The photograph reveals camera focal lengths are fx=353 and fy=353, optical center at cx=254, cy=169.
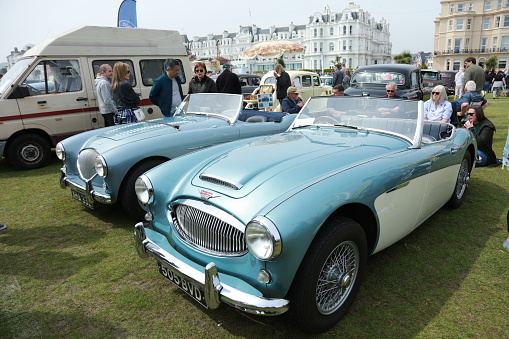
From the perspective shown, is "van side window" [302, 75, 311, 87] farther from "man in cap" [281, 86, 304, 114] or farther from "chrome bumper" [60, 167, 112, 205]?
"chrome bumper" [60, 167, 112, 205]

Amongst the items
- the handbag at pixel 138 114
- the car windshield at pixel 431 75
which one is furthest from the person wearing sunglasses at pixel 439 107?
the car windshield at pixel 431 75

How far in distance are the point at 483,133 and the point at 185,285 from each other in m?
6.27

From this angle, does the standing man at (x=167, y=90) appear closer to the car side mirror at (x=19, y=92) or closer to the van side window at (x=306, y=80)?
the car side mirror at (x=19, y=92)

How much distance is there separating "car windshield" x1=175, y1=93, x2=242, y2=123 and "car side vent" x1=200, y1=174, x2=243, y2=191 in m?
2.57

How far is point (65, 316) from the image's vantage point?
2703mm

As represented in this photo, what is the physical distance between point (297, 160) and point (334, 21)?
12646cm

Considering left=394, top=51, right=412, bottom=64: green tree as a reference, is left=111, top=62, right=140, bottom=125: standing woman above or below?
below

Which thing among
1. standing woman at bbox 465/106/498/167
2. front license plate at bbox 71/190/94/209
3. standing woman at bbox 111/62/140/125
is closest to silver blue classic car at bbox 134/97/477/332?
front license plate at bbox 71/190/94/209

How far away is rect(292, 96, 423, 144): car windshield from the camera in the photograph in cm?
359

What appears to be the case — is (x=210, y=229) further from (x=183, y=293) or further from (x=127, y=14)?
(x=127, y=14)

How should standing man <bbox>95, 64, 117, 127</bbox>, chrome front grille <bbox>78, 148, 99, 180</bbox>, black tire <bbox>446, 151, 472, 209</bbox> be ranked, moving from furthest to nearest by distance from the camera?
standing man <bbox>95, 64, 117, 127</bbox>, black tire <bbox>446, 151, 472, 209</bbox>, chrome front grille <bbox>78, 148, 99, 180</bbox>

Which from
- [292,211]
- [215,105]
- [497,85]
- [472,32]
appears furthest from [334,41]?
[292,211]

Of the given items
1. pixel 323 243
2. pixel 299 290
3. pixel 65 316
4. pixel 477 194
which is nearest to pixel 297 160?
pixel 323 243

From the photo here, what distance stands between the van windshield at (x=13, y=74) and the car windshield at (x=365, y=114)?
19.4ft
